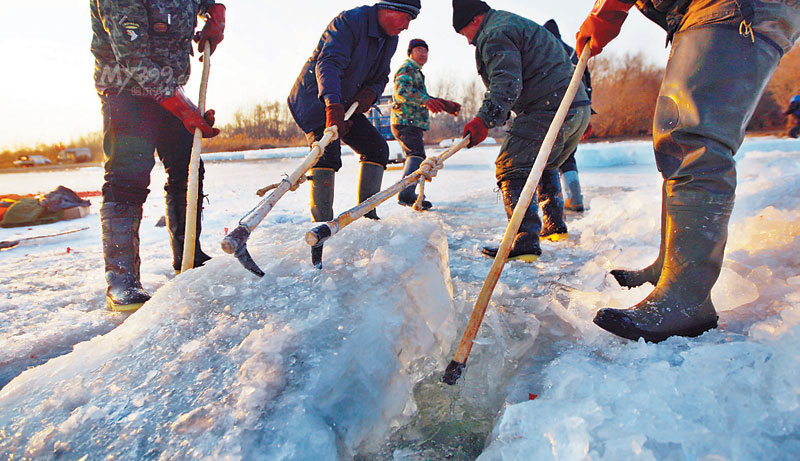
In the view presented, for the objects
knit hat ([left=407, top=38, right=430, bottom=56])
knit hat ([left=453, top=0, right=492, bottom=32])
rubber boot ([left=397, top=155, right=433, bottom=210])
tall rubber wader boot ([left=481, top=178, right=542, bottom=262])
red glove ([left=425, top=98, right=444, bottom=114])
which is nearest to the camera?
tall rubber wader boot ([left=481, top=178, right=542, bottom=262])

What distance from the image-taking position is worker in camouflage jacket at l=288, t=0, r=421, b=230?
8.27ft

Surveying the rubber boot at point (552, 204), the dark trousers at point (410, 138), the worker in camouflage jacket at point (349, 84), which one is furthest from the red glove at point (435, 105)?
the rubber boot at point (552, 204)

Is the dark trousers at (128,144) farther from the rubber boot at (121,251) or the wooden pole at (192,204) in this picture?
the wooden pole at (192,204)

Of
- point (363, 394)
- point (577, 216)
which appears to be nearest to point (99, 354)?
point (363, 394)

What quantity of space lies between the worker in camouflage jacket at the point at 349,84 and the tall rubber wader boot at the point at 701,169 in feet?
5.53

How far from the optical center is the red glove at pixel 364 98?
2910 mm

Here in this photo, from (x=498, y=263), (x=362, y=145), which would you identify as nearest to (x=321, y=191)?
(x=362, y=145)

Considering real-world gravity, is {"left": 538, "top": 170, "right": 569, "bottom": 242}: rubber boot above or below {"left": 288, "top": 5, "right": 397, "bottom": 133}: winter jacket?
below

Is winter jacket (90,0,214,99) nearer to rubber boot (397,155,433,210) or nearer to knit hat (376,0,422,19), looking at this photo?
knit hat (376,0,422,19)

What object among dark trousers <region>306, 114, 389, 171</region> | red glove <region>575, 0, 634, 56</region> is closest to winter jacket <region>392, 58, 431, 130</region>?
dark trousers <region>306, 114, 389, 171</region>

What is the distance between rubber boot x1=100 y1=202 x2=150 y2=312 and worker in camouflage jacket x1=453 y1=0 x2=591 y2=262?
189 centimetres

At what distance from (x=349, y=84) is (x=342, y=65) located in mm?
238

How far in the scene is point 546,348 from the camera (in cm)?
133

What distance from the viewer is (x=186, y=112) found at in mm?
2078
